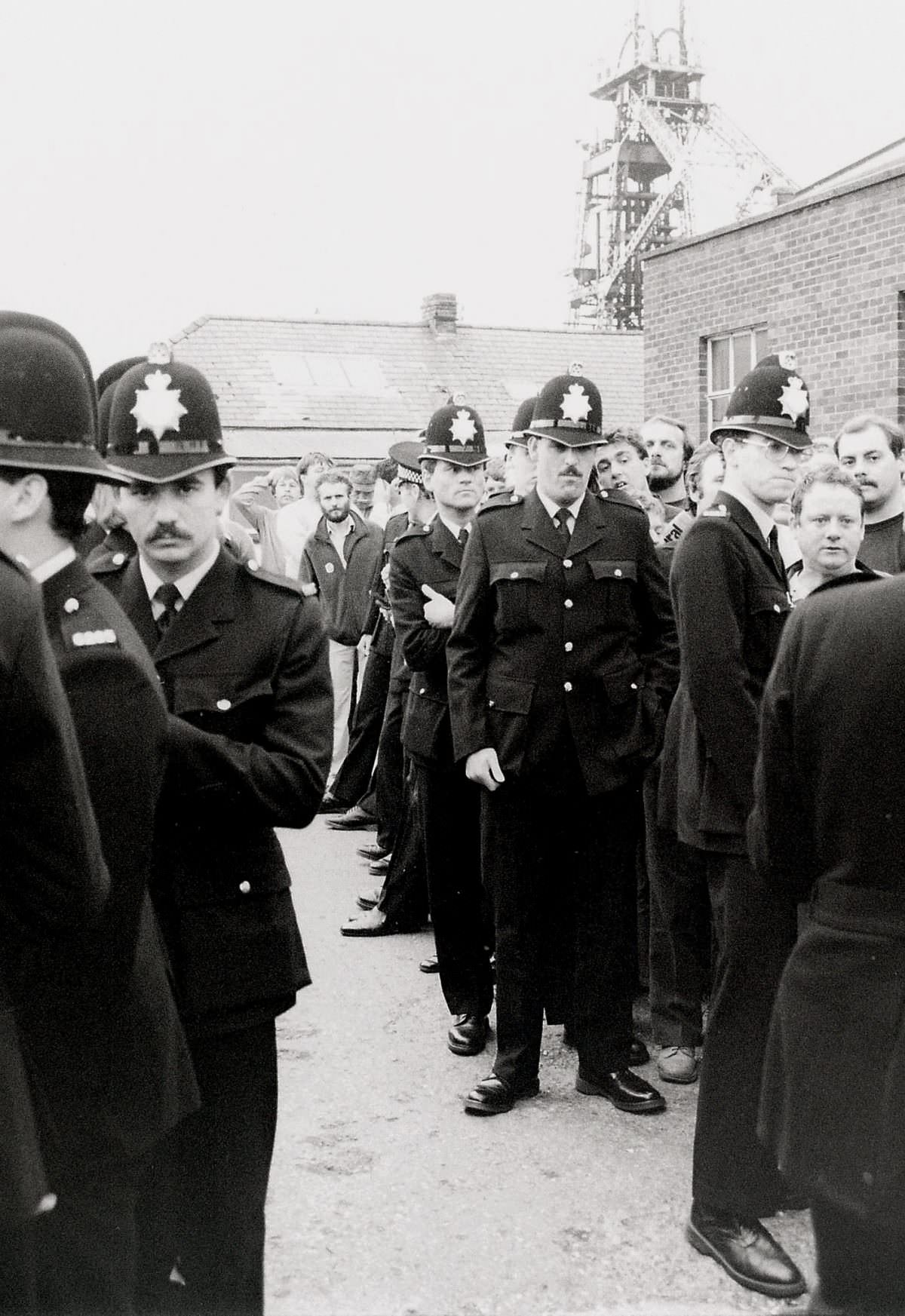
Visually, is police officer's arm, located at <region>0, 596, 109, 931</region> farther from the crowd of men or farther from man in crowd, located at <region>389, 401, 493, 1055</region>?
man in crowd, located at <region>389, 401, 493, 1055</region>

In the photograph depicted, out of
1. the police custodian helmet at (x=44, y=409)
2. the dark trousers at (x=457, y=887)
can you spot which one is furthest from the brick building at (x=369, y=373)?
the police custodian helmet at (x=44, y=409)

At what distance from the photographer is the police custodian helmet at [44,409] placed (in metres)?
2.22

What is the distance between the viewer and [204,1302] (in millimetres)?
2789

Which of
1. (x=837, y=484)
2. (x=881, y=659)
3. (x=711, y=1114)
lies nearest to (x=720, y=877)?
(x=711, y=1114)

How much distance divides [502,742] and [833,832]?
Answer: 89.4 inches

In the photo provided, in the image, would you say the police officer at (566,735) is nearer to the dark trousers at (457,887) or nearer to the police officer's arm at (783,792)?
the dark trousers at (457,887)

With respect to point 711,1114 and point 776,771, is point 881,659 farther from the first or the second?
point 711,1114

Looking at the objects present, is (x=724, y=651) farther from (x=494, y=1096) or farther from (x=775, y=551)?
(x=494, y=1096)

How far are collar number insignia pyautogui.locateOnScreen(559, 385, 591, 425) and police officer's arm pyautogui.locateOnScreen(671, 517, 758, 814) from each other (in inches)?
42.8

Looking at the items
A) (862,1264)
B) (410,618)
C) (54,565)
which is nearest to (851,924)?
(862,1264)

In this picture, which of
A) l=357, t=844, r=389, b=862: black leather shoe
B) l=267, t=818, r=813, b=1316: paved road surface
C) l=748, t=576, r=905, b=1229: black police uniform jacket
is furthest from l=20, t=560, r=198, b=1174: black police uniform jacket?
l=357, t=844, r=389, b=862: black leather shoe

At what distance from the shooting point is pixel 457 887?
17.7 ft

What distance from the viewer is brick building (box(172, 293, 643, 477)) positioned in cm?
3459

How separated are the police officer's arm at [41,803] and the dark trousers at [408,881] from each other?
4.65 meters
